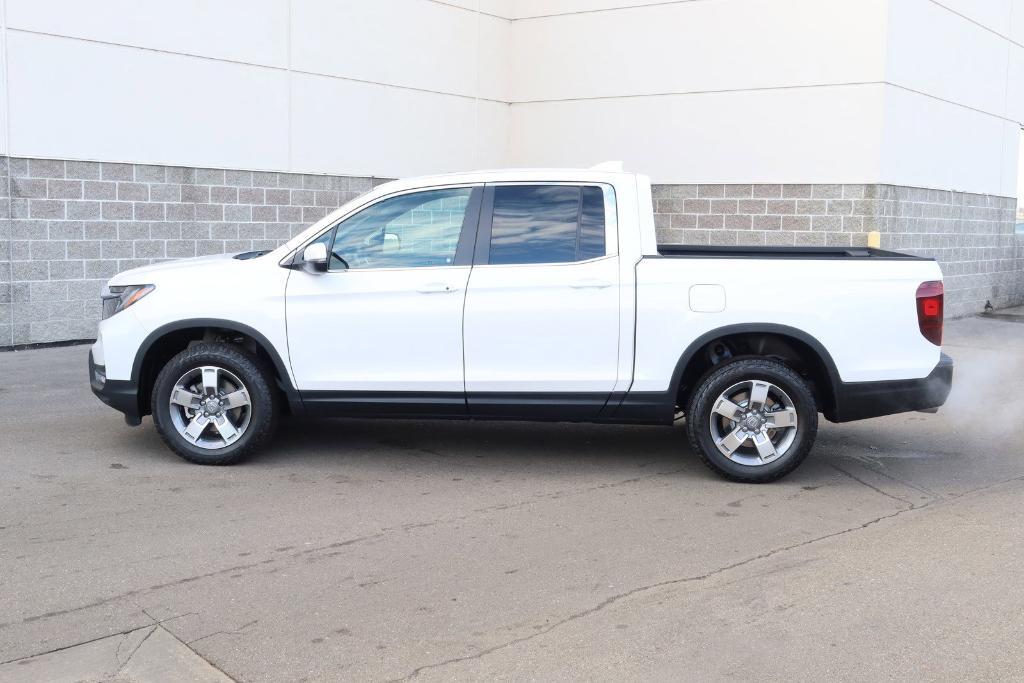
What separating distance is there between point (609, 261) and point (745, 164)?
8.95m

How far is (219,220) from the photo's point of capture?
45.8ft

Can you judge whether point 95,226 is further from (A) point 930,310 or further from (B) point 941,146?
(B) point 941,146

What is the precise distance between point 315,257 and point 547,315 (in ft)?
4.88

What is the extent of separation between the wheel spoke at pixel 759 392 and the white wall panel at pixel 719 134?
852cm

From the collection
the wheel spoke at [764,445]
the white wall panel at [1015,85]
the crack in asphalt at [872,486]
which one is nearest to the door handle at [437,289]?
the wheel spoke at [764,445]

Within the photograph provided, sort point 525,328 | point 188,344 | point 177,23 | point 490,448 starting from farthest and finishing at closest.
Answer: point 177,23
point 490,448
point 188,344
point 525,328

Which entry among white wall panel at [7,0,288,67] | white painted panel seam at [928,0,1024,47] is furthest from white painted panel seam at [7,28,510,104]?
white painted panel seam at [928,0,1024,47]

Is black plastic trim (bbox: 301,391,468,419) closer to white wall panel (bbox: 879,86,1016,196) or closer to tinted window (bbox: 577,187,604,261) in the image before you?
tinted window (bbox: 577,187,604,261)

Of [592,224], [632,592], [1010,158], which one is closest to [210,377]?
[592,224]

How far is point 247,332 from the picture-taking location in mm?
7473

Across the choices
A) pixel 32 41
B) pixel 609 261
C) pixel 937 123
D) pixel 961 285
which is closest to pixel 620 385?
pixel 609 261

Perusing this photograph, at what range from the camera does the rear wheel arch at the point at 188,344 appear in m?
7.48

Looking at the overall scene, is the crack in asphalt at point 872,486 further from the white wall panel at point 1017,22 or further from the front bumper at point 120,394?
the white wall panel at point 1017,22

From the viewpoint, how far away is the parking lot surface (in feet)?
15.0
